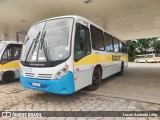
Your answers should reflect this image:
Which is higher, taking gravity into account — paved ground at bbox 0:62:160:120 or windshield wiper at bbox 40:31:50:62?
windshield wiper at bbox 40:31:50:62

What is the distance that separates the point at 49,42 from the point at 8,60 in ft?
15.4

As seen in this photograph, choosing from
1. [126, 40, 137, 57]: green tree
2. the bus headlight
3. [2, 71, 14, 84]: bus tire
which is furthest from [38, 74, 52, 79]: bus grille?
[126, 40, 137, 57]: green tree

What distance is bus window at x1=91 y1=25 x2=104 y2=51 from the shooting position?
6170 millimetres


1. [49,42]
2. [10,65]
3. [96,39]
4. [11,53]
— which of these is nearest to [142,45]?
[96,39]

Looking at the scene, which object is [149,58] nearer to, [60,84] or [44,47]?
[44,47]

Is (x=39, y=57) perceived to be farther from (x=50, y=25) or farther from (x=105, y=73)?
(x=105, y=73)

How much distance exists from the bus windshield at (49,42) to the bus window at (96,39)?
5.19 feet

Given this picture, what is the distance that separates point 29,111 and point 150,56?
3708 cm

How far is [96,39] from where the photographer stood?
6.47 meters

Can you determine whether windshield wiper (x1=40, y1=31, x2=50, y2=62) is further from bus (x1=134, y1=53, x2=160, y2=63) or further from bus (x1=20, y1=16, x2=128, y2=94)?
bus (x1=134, y1=53, x2=160, y2=63)

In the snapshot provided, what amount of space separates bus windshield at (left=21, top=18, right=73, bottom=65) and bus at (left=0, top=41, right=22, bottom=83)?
3.49 m

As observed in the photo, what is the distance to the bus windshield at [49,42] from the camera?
452cm

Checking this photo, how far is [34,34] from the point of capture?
17.5 ft

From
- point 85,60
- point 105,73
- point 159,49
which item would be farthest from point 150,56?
point 85,60
